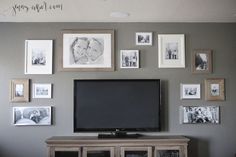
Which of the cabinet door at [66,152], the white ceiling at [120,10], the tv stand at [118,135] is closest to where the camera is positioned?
the white ceiling at [120,10]

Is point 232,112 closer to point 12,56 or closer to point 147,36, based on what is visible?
point 147,36

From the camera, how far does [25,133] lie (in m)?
4.38

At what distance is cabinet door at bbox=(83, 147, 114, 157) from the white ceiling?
1.68 metres

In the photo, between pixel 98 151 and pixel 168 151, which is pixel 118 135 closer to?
pixel 98 151

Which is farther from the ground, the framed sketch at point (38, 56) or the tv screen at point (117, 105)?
the framed sketch at point (38, 56)

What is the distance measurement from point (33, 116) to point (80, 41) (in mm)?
1204

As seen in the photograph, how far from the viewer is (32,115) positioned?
4375mm

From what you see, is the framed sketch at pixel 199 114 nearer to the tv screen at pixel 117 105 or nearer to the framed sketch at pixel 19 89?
the tv screen at pixel 117 105

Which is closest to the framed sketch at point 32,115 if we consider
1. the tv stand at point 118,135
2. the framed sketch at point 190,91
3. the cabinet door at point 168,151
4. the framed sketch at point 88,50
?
the framed sketch at point 88,50

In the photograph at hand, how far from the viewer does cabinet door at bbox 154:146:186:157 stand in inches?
159

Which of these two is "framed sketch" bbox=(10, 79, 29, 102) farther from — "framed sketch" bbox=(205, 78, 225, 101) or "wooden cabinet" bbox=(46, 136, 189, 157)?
"framed sketch" bbox=(205, 78, 225, 101)

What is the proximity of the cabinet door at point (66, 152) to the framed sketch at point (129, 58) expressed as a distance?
129 centimetres

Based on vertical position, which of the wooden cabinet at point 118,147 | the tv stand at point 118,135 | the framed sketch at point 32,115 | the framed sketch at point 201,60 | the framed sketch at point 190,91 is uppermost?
the framed sketch at point 201,60

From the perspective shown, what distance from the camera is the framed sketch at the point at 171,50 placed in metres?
4.45
